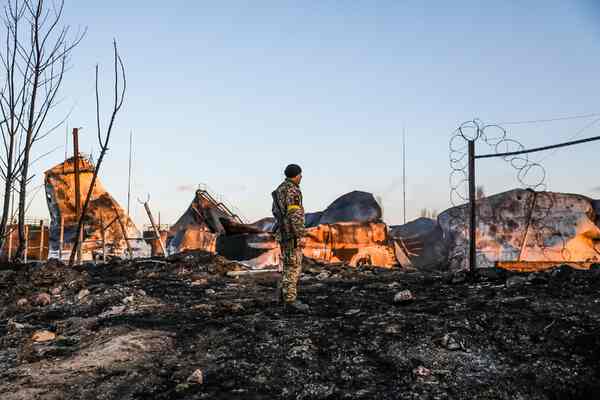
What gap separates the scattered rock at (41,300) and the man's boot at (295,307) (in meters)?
3.30

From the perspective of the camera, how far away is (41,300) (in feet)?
24.1

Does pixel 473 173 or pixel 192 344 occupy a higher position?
pixel 473 173

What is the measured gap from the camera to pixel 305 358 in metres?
4.11

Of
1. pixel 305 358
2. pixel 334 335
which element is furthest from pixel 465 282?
pixel 305 358

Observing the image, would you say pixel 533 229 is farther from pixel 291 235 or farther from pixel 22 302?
pixel 22 302

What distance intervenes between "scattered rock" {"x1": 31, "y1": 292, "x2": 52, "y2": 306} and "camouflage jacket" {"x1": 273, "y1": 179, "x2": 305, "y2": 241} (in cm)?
332

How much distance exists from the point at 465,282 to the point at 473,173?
1.57 metres

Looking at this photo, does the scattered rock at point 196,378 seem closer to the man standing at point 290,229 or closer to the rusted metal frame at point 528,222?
the man standing at point 290,229

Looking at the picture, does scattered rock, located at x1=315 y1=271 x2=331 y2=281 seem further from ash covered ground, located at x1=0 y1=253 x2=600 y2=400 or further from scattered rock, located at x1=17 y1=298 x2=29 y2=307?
scattered rock, located at x1=17 y1=298 x2=29 y2=307

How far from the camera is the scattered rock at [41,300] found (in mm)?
7316

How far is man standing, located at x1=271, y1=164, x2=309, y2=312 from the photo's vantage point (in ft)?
21.1

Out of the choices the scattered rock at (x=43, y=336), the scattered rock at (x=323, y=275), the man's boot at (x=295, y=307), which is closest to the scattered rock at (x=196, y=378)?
the scattered rock at (x=43, y=336)

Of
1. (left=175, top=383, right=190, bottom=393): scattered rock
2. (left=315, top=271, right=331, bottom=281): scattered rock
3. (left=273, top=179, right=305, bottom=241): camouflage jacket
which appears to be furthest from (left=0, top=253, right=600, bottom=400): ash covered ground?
(left=315, top=271, right=331, bottom=281): scattered rock

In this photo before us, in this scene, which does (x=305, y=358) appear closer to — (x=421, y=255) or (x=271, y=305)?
(x=271, y=305)
